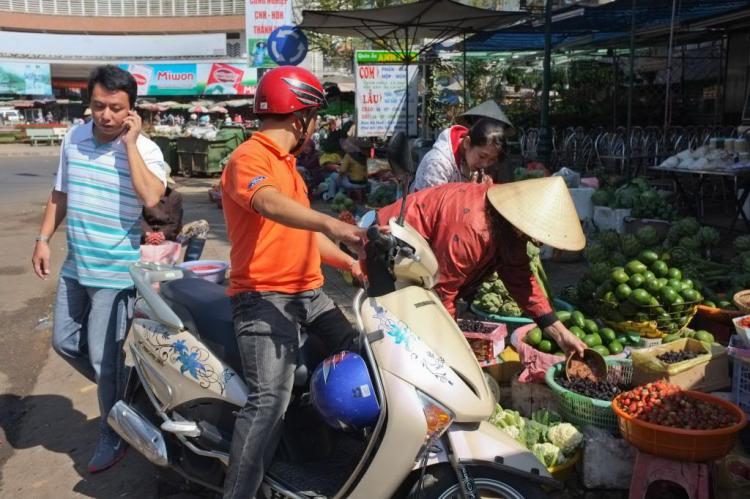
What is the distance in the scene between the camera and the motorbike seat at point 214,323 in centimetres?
288

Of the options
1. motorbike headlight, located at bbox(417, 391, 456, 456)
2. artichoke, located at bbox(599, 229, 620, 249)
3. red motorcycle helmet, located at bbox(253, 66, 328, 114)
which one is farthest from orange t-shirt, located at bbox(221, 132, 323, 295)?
artichoke, located at bbox(599, 229, 620, 249)

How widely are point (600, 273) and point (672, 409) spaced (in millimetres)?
2065

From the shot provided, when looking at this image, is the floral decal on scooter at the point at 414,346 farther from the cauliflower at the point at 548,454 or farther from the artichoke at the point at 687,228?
the artichoke at the point at 687,228

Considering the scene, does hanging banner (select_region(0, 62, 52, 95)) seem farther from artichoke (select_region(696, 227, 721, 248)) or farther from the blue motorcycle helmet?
the blue motorcycle helmet

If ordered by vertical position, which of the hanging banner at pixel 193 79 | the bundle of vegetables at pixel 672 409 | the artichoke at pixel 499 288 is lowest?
the bundle of vegetables at pixel 672 409

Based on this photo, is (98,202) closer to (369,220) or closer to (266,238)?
(266,238)

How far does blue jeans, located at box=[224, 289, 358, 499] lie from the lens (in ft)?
8.62

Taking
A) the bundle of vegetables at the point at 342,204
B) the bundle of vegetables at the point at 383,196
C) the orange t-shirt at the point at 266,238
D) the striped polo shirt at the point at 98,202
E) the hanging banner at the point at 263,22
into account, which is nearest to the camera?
the orange t-shirt at the point at 266,238

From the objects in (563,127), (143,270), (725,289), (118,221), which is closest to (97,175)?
(118,221)

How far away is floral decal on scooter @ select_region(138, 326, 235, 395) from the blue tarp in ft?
32.9

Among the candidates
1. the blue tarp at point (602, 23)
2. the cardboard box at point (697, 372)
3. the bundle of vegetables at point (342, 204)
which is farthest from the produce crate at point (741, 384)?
the blue tarp at point (602, 23)

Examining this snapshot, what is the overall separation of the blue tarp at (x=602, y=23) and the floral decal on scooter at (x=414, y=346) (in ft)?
33.0

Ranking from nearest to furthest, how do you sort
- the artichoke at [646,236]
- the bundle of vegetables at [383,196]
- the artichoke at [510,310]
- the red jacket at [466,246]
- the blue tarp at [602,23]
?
the red jacket at [466,246] → the artichoke at [510,310] → the artichoke at [646,236] → the bundle of vegetables at [383,196] → the blue tarp at [602,23]

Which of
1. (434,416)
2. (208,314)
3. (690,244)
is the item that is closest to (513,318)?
(690,244)
